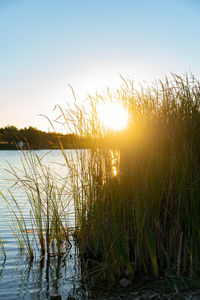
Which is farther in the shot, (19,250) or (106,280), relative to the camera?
(19,250)

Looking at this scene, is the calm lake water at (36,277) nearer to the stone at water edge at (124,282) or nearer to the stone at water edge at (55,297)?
the stone at water edge at (55,297)

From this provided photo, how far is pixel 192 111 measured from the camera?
11.7 feet

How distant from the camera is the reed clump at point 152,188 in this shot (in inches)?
125

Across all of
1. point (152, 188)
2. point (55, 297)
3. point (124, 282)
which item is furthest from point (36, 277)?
point (152, 188)

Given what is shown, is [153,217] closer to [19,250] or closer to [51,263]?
[51,263]

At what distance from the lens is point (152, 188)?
321 cm

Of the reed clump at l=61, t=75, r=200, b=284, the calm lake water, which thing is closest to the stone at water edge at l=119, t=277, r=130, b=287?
the reed clump at l=61, t=75, r=200, b=284

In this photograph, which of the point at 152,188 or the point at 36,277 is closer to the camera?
the point at 152,188

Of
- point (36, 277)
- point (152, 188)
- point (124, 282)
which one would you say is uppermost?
point (152, 188)

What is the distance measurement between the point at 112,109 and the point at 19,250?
3025 millimetres

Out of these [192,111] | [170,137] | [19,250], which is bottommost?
[19,250]

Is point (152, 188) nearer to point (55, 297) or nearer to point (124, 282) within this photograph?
point (124, 282)

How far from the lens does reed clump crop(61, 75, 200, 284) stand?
3.17 metres

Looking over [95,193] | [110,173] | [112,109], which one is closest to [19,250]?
[95,193]
